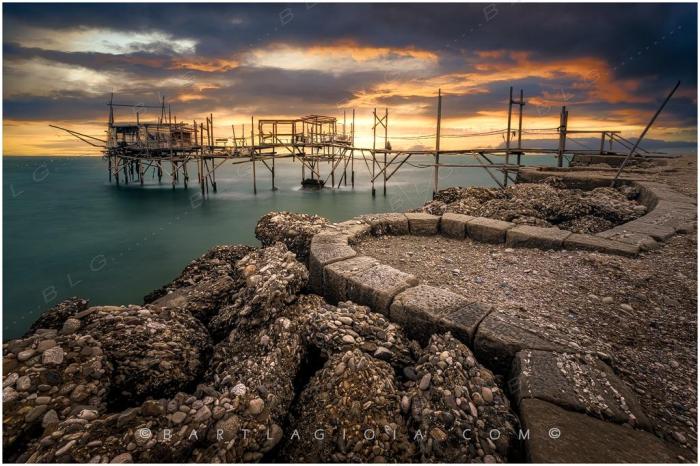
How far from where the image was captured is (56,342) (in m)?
2.99

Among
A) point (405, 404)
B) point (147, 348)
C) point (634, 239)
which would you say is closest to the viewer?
point (405, 404)

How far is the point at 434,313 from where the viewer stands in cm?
303

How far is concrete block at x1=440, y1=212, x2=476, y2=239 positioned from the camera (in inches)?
218

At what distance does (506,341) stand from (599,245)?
2.74 meters

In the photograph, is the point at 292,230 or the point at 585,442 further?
the point at 292,230

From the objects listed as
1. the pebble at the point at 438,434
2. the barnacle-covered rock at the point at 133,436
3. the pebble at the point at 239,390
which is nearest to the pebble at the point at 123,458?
the barnacle-covered rock at the point at 133,436

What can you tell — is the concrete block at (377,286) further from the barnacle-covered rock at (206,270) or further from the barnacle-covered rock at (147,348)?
the barnacle-covered rock at (206,270)

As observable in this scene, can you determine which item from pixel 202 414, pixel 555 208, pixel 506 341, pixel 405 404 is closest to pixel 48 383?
pixel 202 414

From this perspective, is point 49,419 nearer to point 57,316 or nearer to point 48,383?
point 48,383

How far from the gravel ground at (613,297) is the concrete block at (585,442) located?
0.74 ft

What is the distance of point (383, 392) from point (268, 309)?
1.64 m

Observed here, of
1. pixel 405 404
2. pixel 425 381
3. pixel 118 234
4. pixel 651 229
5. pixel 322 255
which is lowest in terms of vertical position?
pixel 118 234

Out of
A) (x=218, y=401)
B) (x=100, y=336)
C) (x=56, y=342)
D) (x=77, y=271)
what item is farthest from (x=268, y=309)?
(x=77, y=271)

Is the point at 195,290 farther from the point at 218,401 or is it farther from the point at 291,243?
the point at 218,401
